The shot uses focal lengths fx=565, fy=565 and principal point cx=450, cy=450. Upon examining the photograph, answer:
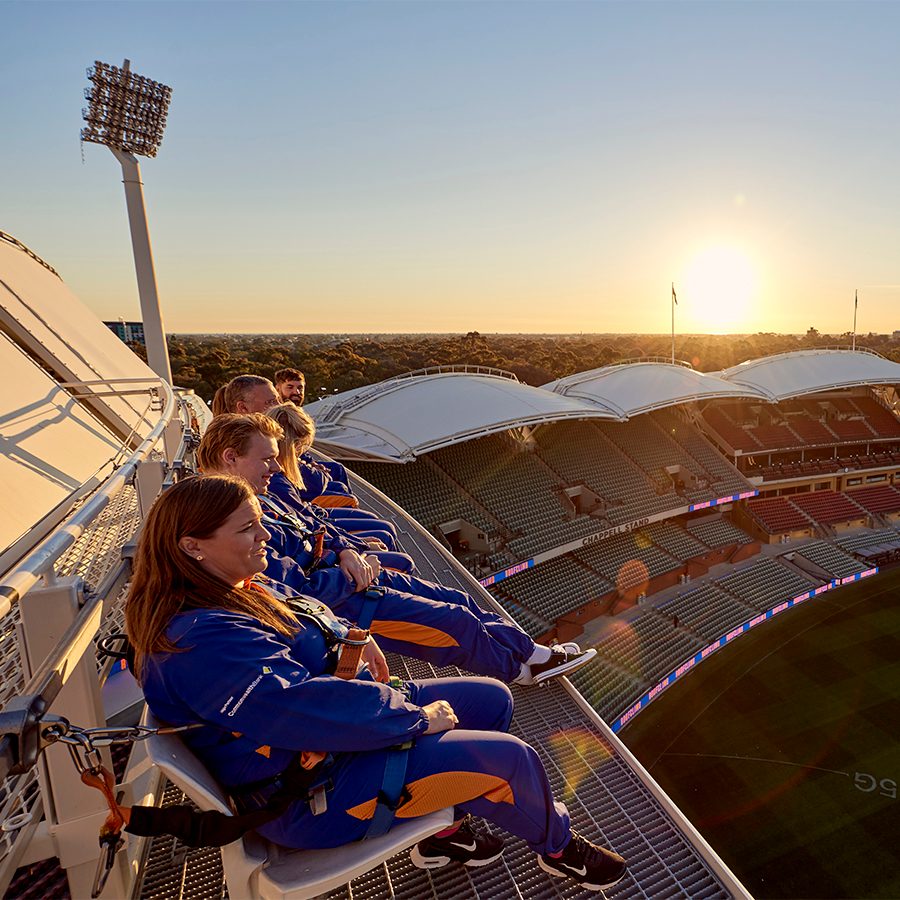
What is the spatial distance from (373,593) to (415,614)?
0.32 metres

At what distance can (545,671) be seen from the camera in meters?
4.49

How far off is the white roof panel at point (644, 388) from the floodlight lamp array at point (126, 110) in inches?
733

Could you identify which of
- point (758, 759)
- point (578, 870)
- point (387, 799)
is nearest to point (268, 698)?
point (387, 799)

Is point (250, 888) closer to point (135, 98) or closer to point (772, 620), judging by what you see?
point (772, 620)

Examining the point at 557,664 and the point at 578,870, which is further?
the point at 557,664

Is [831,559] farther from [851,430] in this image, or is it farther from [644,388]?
[851,430]

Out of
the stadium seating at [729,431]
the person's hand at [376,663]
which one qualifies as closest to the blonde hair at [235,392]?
the person's hand at [376,663]

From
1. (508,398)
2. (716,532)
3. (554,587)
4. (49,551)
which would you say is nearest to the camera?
(49,551)

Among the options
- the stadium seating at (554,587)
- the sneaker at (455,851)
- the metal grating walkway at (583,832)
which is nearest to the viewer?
the metal grating walkway at (583,832)

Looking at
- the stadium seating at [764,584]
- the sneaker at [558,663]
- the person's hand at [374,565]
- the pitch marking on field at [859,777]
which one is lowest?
the pitch marking on field at [859,777]

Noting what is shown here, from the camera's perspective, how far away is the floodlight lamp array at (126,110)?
1912cm

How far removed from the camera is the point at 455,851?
3.12m

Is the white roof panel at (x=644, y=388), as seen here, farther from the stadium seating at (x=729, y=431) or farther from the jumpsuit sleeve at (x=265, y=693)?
the jumpsuit sleeve at (x=265, y=693)

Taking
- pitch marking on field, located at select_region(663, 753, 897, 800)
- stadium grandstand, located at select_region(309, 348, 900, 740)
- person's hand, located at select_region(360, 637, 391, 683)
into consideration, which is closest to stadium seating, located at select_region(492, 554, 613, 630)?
stadium grandstand, located at select_region(309, 348, 900, 740)
